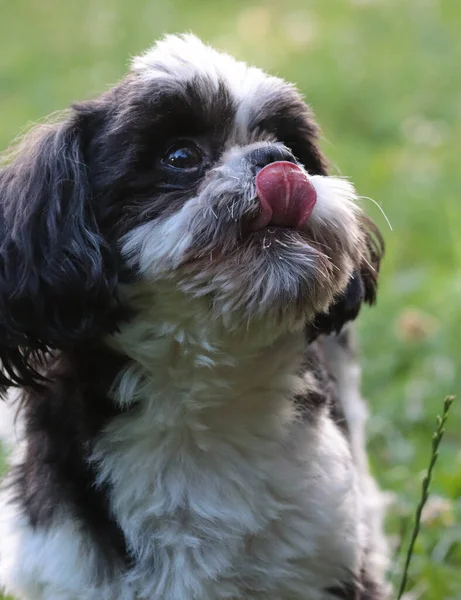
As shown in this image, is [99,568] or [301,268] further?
[99,568]

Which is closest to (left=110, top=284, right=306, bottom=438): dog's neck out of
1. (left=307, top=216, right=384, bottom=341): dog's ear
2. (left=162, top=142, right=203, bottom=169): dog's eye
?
(left=307, top=216, right=384, bottom=341): dog's ear

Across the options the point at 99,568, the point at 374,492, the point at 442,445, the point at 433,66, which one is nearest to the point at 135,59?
the point at 99,568

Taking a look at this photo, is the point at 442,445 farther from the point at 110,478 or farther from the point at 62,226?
the point at 62,226

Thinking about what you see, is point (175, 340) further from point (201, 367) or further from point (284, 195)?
point (284, 195)

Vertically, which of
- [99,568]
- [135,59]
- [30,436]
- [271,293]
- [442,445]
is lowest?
[442,445]

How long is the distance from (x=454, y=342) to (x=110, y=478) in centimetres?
192

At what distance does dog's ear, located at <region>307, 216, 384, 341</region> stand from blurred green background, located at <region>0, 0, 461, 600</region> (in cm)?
70

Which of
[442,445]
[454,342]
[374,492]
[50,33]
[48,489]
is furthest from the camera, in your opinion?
[50,33]

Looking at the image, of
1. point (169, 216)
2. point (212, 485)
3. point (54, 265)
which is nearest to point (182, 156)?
point (169, 216)

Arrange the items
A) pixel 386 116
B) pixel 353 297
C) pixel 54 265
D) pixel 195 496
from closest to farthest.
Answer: pixel 54 265 → pixel 195 496 → pixel 353 297 → pixel 386 116

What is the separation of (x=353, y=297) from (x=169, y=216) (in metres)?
0.53

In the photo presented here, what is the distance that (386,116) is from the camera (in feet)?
17.3

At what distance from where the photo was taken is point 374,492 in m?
2.66

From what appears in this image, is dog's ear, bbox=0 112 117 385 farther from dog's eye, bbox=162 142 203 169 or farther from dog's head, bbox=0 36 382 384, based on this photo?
dog's eye, bbox=162 142 203 169
